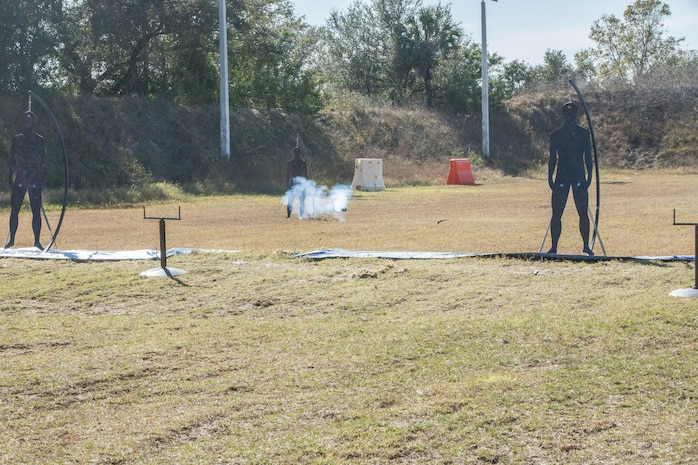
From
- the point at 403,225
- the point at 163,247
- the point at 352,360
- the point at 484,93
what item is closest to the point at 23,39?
the point at 484,93

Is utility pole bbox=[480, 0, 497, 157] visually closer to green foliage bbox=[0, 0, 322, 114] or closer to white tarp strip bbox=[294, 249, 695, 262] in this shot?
green foliage bbox=[0, 0, 322, 114]

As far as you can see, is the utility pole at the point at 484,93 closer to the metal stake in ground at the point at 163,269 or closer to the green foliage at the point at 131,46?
the green foliage at the point at 131,46

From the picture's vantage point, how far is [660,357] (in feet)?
25.0

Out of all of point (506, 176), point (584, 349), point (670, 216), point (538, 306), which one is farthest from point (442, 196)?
point (584, 349)

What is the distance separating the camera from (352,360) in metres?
7.99

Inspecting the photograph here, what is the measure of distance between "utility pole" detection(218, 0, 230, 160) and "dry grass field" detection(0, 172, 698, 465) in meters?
20.9

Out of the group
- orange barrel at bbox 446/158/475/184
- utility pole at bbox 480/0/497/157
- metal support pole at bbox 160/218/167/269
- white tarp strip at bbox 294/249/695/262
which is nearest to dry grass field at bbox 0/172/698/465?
white tarp strip at bbox 294/249/695/262

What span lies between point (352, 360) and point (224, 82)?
28.7m

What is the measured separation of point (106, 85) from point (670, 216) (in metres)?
27.9

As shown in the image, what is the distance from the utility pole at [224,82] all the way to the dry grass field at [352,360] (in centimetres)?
2091

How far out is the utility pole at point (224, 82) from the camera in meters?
34.6

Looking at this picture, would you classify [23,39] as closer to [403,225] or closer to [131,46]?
Answer: [131,46]

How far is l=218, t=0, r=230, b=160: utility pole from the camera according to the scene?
3456 centimetres

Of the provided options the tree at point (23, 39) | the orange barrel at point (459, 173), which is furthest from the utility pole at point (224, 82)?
the orange barrel at point (459, 173)
